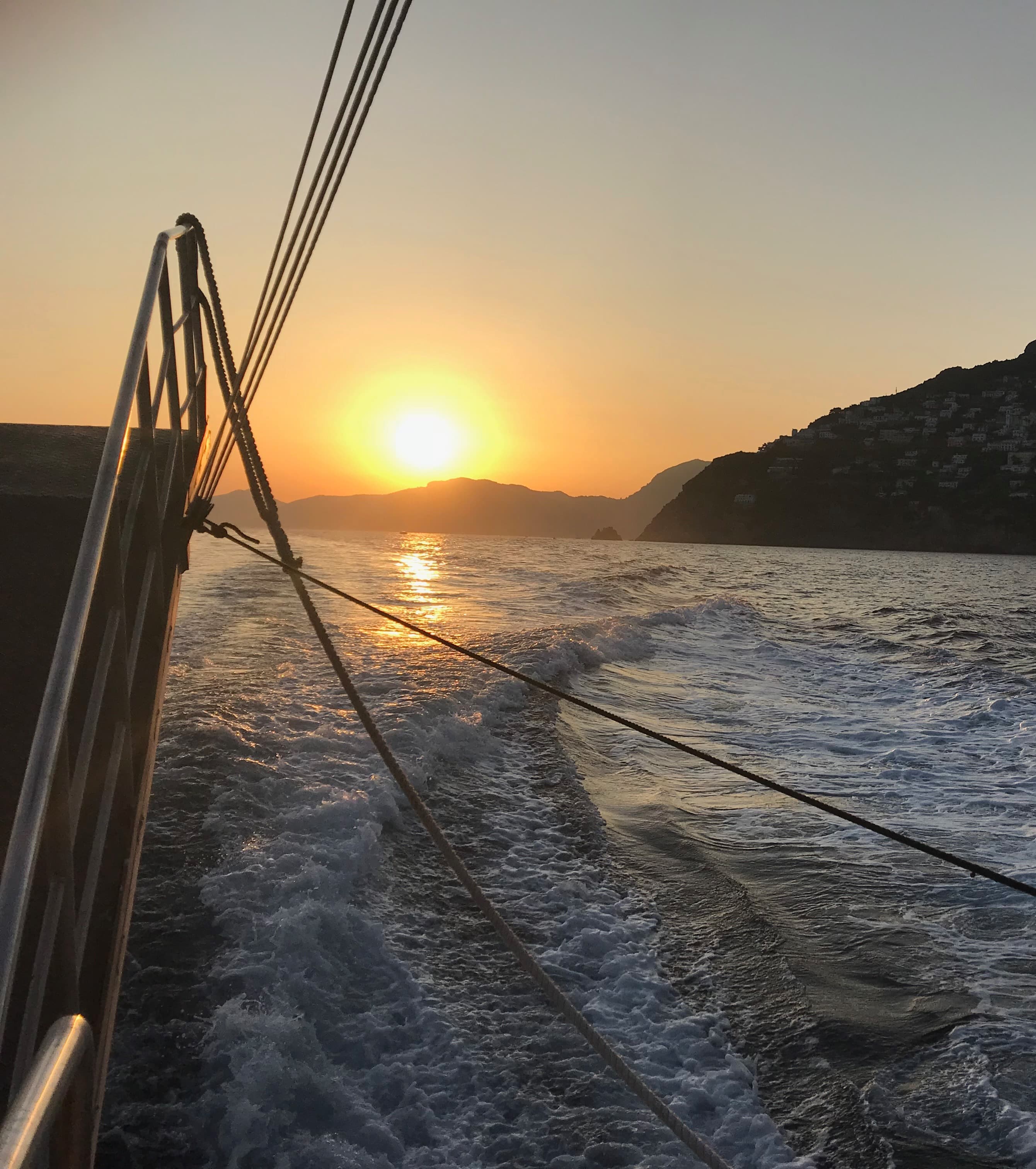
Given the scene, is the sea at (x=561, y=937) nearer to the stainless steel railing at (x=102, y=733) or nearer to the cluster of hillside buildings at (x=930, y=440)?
the stainless steel railing at (x=102, y=733)

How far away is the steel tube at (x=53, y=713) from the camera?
112cm

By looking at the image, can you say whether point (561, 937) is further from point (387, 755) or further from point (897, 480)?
point (897, 480)

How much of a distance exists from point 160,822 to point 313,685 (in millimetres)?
4101

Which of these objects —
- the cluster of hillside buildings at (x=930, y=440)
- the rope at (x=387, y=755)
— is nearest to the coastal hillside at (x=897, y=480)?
the cluster of hillside buildings at (x=930, y=440)

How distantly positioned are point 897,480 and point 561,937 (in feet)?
423

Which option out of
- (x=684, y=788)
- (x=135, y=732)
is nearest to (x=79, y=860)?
(x=135, y=732)

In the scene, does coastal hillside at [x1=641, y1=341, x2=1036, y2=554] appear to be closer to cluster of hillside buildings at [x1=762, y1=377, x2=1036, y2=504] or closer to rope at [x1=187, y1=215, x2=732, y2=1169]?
cluster of hillside buildings at [x1=762, y1=377, x2=1036, y2=504]

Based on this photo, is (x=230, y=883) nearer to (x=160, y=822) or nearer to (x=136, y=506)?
(x=160, y=822)

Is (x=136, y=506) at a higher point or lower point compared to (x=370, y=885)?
higher

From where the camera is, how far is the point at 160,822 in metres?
5.23

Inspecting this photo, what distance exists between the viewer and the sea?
3.02 meters

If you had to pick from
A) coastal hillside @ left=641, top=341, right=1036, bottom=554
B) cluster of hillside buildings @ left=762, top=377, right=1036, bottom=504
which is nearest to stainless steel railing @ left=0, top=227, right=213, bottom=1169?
coastal hillside @ left=641, top=341, right=1036, bottom=554

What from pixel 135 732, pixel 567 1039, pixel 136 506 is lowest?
pixel 567 1039

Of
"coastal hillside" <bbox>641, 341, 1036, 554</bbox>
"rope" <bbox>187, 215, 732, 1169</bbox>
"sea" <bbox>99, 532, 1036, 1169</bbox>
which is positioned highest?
"coastal hillside" <bbox>641, 341, 1036, 554</bbox>
